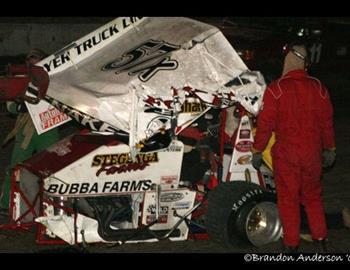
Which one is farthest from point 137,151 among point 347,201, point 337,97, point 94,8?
point 94,8

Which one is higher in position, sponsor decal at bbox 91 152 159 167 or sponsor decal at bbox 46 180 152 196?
sponsor decal at bbox 91 152 159 167

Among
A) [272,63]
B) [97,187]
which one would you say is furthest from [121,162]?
[272,63]

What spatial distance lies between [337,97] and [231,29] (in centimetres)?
619

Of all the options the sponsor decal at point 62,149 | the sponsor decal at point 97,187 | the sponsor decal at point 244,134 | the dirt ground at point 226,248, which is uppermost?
the sponsor decal at point 244,134

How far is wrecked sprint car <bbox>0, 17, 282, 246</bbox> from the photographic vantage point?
20.3 ft

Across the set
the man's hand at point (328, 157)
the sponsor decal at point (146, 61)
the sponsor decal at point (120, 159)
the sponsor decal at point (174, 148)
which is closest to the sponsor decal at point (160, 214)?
the sponsor decal at point (120, 159)

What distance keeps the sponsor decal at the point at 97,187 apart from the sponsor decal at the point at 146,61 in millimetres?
945

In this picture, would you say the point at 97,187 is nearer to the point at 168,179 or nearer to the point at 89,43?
the point at 168,179

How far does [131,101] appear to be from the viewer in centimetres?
615

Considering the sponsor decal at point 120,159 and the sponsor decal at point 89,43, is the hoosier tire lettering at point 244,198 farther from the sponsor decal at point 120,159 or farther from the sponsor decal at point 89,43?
the sponsor decal at point 89,43

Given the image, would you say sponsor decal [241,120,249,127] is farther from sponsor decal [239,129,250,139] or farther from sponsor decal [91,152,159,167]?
sponsor decal [91,152,159,167]

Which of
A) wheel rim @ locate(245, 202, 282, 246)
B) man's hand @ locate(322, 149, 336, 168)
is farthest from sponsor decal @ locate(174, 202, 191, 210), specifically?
man's hand @ locate(322, 149, 336, 168)

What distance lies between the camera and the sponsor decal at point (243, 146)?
676cm

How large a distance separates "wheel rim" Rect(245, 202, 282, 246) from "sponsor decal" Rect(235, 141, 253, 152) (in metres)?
0.54
